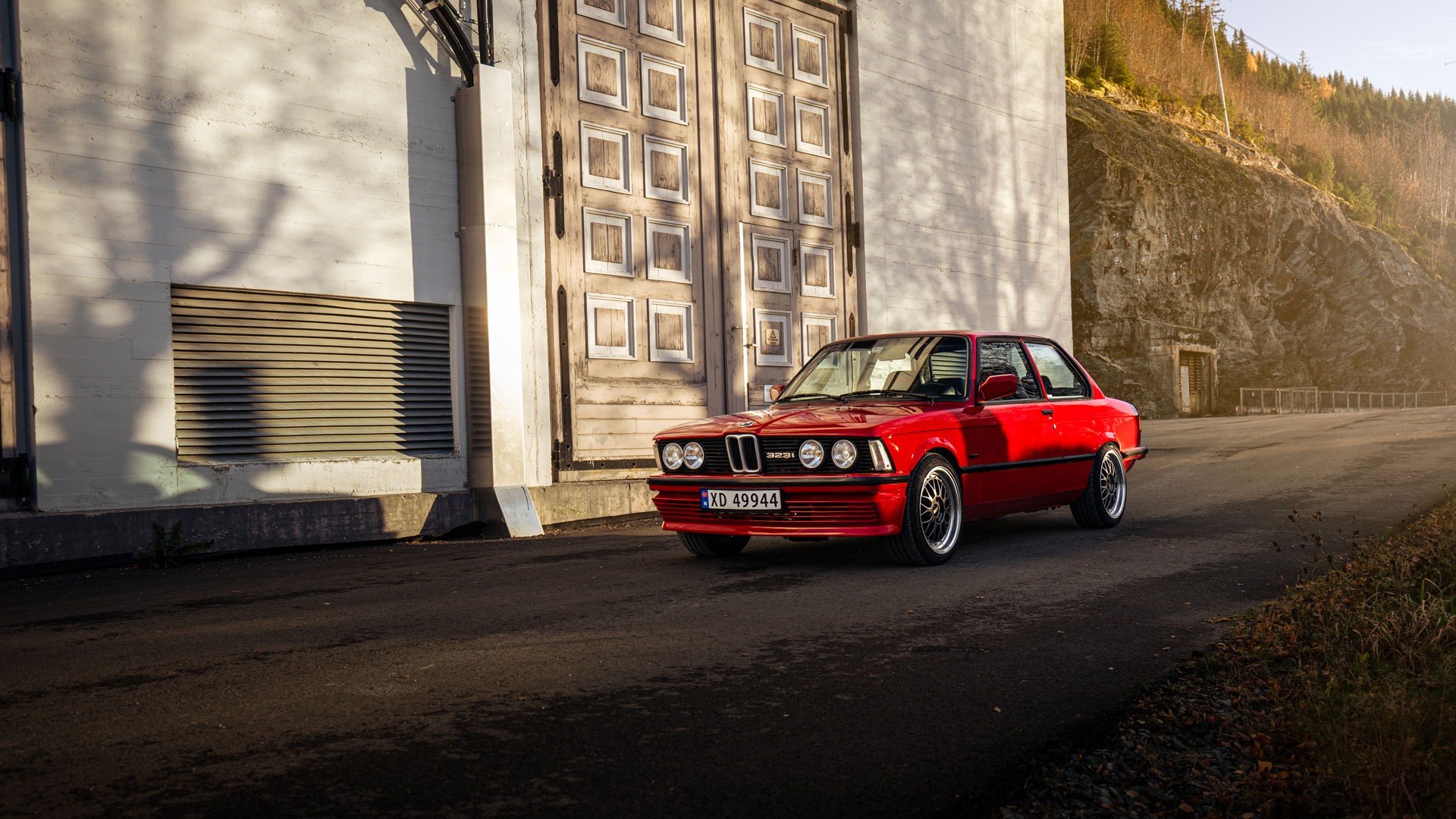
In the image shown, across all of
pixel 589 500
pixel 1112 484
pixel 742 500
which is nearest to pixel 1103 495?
pixel 1112 484

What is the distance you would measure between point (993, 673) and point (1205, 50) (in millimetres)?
91776

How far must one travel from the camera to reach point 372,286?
9.88m

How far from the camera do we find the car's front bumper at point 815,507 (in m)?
6.39

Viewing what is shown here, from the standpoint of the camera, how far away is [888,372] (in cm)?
766

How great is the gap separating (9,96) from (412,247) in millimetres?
3222

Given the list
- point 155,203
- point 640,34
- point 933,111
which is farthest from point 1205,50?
point 155,203

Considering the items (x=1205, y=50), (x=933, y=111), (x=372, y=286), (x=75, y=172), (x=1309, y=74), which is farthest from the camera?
(x=1309, y=74)

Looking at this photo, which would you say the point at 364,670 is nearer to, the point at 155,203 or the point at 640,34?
the point at 155,203

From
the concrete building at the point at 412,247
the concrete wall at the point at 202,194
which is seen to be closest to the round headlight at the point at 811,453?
the concrete building at the point at 412,247

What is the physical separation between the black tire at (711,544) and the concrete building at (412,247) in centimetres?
305

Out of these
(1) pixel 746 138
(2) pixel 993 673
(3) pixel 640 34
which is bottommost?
(2) pixel 993 673

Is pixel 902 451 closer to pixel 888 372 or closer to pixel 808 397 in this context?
pixel 888 372

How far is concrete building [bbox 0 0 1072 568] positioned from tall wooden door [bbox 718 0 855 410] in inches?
1.7

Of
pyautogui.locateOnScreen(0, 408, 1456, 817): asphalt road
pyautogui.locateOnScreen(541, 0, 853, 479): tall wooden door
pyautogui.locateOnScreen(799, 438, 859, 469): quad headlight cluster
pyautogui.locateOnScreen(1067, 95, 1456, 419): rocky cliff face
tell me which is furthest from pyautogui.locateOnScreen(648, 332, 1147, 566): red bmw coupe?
pyautogui.locateOnScreen(1067, 95, 1456, 419): rocky cliff face
